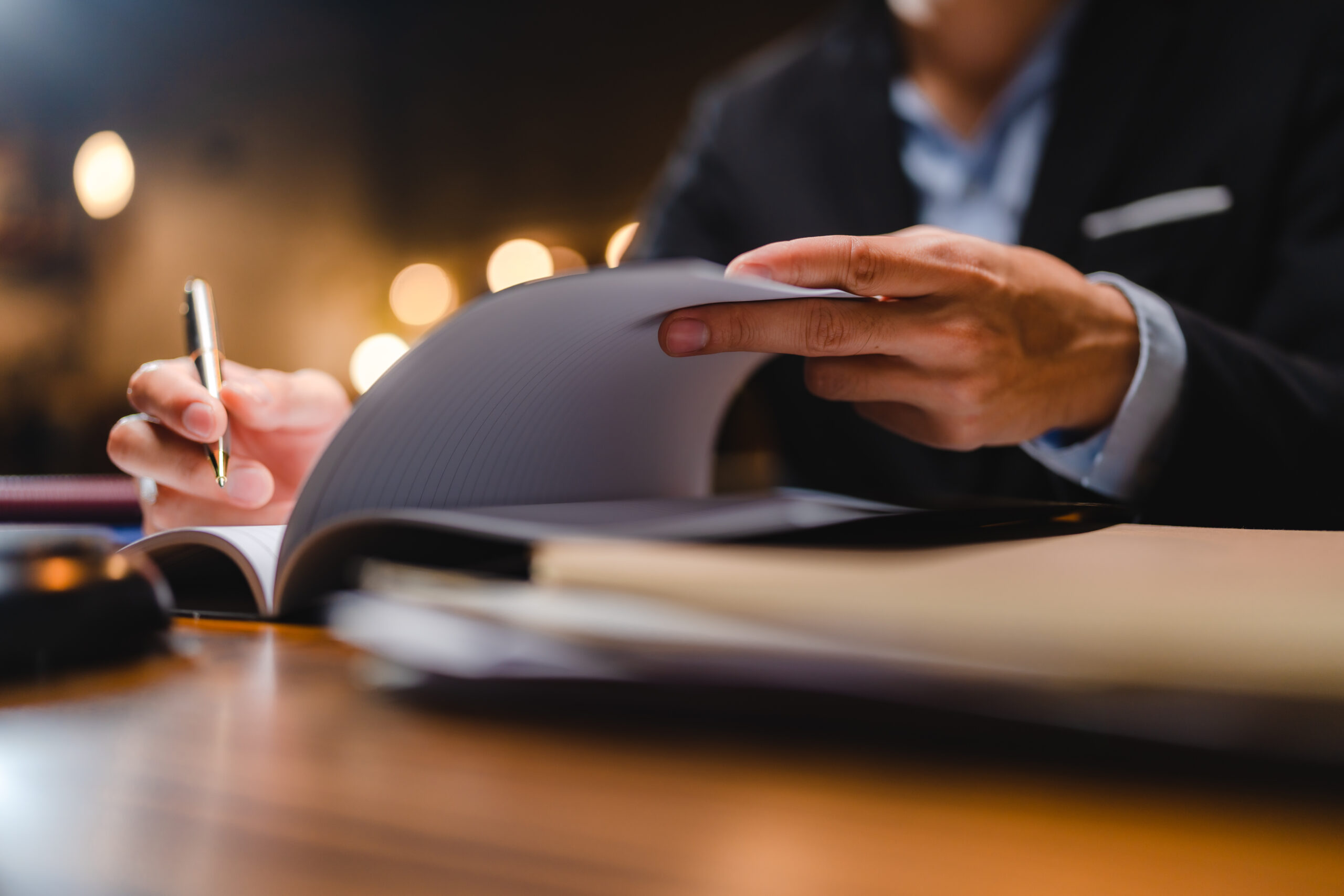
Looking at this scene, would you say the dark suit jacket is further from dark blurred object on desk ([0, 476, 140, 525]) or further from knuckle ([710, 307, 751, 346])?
dark blurred object on desk ([0, 476, 140, 525])

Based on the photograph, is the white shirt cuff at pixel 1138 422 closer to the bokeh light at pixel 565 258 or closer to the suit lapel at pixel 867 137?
the suit lapel at pixel 867 137

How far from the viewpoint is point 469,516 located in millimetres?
241

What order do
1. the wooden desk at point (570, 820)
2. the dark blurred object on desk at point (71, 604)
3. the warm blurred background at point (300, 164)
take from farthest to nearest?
the warm blurred background at point (300, 164), the dark blurred object on desk at point (71, 604), the wooden desk at point (570, 820)

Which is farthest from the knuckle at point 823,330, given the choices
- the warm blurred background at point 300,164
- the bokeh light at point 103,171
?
the bokeh light at point 103,171

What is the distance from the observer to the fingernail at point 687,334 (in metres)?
0.32

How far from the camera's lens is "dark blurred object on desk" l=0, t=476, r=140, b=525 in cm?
53

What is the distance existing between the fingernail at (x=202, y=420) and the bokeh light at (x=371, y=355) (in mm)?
2212

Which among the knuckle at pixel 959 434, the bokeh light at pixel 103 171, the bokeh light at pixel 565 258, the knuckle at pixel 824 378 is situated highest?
the bokeh light at pixel 103 171

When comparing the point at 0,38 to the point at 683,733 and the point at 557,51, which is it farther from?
the point at 683,733

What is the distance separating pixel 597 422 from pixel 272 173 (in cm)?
244

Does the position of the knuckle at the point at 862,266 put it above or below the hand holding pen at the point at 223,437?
above

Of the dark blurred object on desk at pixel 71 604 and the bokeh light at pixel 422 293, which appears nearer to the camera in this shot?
the dark blurred object on desk at pixel 71 604

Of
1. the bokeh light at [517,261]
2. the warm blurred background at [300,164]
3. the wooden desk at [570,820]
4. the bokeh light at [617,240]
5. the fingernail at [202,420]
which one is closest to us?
the wooden desk at [570,820]

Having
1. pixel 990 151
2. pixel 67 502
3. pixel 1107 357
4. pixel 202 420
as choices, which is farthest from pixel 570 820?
pixel 990 151
